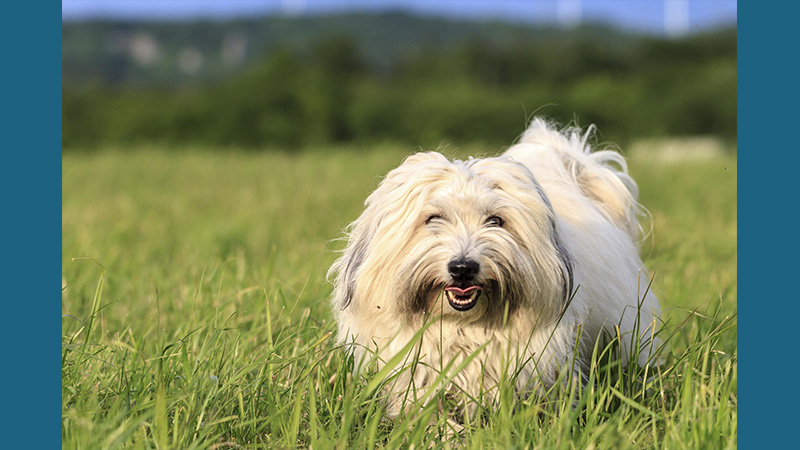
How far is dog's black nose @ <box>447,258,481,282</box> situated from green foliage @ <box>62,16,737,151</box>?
1485 centimetres

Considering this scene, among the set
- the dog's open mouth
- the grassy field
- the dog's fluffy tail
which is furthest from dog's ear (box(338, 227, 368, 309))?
the dog's fluffy tail

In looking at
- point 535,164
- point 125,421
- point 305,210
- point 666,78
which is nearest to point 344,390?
point 125,421

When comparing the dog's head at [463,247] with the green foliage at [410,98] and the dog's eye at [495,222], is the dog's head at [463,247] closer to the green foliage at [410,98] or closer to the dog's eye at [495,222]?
the dog's eye at [495,222]

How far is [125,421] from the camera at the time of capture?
2602 millimetres

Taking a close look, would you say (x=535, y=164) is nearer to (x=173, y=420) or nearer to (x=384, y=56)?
(x=173, y=420)

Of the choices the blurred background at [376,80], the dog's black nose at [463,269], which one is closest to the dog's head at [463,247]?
the dog's black nose at [463,269]

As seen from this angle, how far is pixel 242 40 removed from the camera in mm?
27141

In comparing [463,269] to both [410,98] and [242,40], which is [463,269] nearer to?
[410,98]

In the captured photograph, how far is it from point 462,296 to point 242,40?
2569cm

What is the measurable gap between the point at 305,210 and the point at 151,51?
19105 millimetres

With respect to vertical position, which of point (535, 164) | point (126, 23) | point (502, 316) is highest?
point (126, 23)

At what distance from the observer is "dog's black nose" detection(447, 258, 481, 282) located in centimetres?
273

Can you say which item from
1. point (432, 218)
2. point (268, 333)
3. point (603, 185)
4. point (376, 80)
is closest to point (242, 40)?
point (376, 80)

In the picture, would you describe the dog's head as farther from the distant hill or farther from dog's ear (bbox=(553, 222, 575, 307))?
the distant hill
